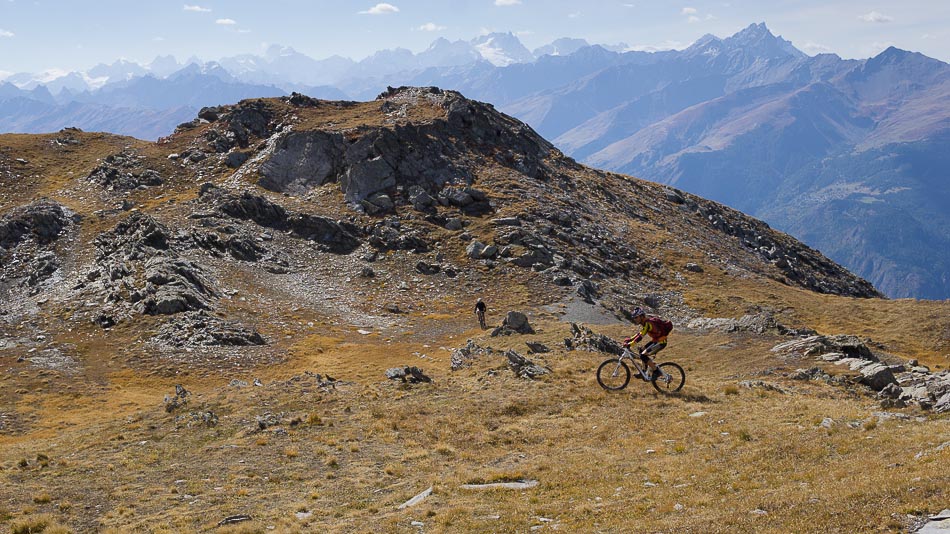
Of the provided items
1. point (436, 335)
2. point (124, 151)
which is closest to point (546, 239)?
point (436, 335)

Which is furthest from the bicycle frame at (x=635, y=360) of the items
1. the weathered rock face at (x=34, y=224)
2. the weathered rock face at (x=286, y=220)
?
the weathered rock face at (x=34, y=224)

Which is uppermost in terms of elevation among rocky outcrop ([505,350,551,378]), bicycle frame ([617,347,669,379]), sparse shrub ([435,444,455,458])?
bicycle frame ([617,347,669,379])

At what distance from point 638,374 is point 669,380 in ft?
4.78

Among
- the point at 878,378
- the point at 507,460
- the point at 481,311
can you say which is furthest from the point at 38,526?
the point at 481,311

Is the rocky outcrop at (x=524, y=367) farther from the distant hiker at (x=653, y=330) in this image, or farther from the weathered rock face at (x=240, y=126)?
the weathered rock face at (x=240, y=126)

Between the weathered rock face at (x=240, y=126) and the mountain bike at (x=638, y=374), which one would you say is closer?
the mountain bike at (x=638, y=374)

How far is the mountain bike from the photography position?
1027 inches

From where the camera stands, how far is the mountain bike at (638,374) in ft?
85.6

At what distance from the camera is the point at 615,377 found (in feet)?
88.2

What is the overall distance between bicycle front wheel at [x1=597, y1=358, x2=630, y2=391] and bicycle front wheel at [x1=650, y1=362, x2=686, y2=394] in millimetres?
1258

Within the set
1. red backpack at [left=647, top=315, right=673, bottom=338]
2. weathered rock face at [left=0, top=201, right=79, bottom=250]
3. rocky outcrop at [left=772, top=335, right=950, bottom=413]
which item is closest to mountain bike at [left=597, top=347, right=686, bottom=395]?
red backpack at [left=647, top=315, right=673, bottom=338]

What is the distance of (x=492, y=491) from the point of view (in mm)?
16453

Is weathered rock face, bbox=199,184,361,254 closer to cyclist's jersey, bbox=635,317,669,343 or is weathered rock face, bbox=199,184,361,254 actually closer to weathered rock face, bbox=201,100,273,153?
weathered rock face, bbox=201,100,273,153

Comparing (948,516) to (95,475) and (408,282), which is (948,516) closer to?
(95,475)
